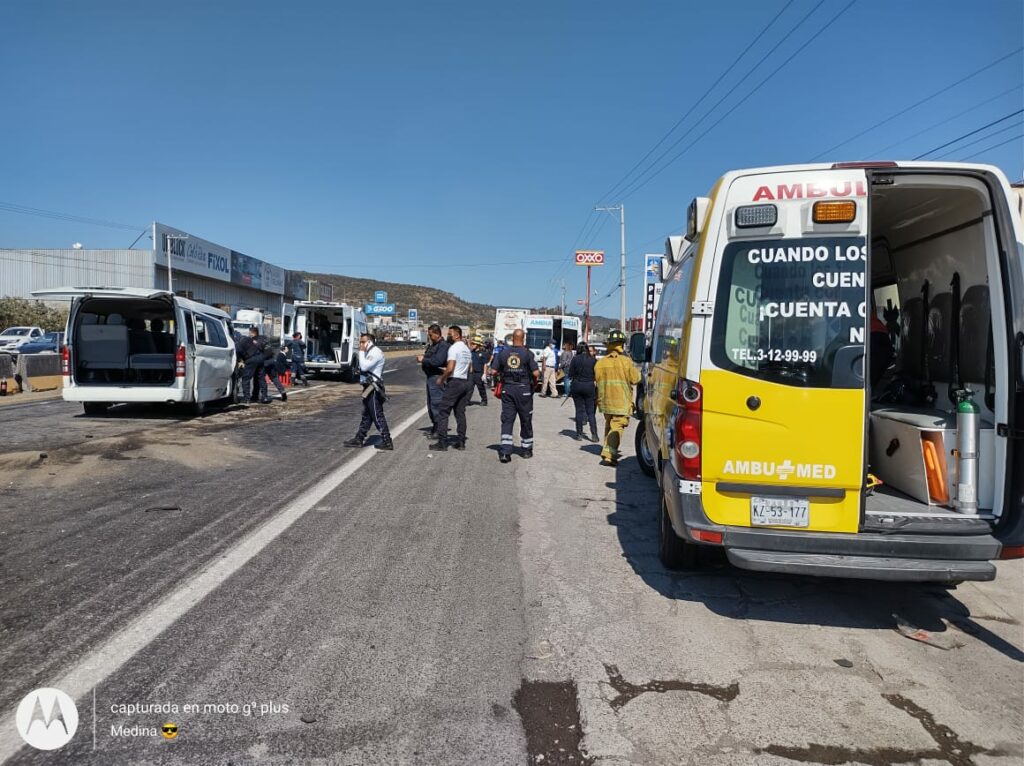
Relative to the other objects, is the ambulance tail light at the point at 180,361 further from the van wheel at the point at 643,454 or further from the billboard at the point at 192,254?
the billboard at the point at 192,254

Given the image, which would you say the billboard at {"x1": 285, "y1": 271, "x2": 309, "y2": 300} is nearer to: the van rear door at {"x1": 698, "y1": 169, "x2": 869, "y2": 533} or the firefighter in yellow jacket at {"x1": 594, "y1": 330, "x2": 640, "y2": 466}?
the firefighter in yellow jacket at {"x1": 594, "y1": 330, "x2": 640, "y2": 466}

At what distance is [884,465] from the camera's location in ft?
17.0

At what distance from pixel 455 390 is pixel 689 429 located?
624 cm

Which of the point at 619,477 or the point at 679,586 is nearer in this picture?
the point at 679,586

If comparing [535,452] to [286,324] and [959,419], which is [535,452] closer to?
[959,419]

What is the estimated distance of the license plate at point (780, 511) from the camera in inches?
162

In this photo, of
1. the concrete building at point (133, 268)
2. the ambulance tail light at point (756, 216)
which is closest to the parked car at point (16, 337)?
the concrete building at point (133, 268)

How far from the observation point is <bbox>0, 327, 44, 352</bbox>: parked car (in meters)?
29.1

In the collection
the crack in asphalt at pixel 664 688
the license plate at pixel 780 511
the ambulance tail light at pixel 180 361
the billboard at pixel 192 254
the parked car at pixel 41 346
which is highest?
the billboard at pixel 192 254

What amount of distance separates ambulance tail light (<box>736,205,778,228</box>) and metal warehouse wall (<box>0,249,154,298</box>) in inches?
1873

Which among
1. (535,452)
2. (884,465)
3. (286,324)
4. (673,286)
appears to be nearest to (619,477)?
(535,452)

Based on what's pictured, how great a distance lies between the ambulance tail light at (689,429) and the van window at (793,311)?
0.76 ft

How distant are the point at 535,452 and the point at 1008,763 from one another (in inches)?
318

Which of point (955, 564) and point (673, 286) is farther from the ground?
point (673, 286)
